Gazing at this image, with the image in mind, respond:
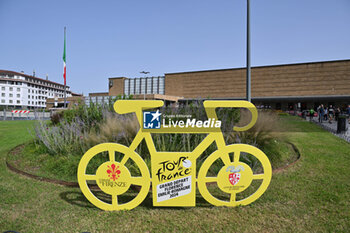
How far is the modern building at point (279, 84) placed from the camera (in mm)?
44781

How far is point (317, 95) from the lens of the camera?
45250 millimetres

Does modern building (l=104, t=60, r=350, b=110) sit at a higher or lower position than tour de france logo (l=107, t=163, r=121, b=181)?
higher

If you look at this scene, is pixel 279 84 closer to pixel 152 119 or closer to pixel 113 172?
pixel 152 119

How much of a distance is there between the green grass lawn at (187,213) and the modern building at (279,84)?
37.7m

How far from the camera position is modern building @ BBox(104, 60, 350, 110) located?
44.8m

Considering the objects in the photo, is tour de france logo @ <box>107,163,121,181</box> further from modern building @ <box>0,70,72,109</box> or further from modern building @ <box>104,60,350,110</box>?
modern building @ <box>0,70,72,109</box>

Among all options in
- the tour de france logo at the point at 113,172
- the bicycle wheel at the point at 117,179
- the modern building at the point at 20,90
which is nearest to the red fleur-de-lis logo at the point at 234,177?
the bicycle wheel at the point at 117,179

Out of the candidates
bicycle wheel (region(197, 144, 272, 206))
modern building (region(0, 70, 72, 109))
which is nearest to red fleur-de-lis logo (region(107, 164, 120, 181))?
bicycle wheel (region(197, 144, 272, 206))

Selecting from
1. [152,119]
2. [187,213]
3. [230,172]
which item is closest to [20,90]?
[152,119]

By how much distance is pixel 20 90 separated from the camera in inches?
3039

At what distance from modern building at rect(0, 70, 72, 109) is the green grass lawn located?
8234 centimetres

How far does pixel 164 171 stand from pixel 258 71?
2081 inches

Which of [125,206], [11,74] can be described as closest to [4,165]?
[125,206]

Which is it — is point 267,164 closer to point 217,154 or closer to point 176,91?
point 217,154
